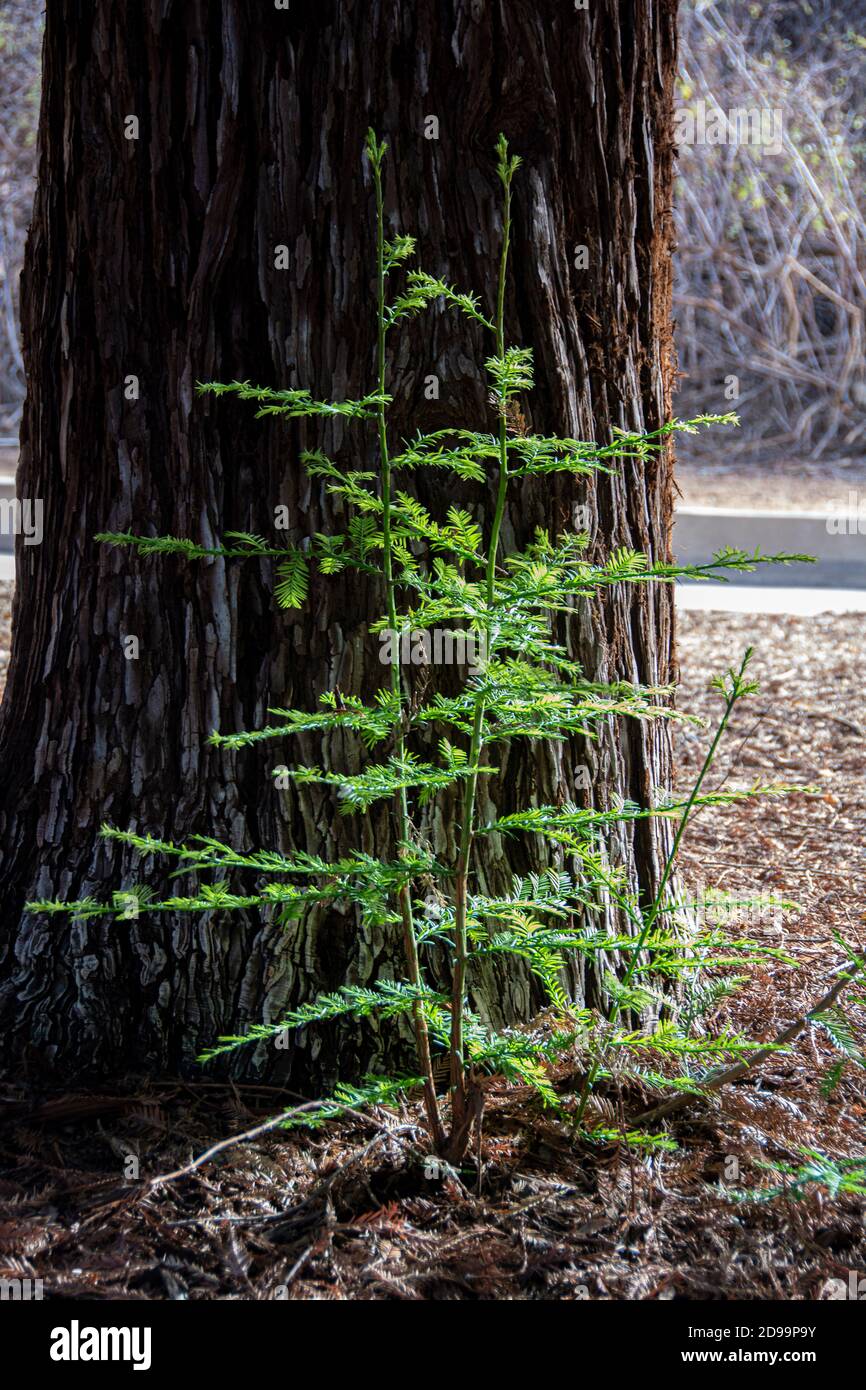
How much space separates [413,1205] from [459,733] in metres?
0.91

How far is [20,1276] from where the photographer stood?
2141 millimetres

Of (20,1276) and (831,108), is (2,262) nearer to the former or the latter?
(831,108)

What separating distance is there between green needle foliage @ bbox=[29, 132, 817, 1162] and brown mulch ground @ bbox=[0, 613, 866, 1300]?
123 mm

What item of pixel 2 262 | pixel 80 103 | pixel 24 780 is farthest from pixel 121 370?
pixel 2 262

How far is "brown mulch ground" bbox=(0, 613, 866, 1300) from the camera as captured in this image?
2137 millimetres

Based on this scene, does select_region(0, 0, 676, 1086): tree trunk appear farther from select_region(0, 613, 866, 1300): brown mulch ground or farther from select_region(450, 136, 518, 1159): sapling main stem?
select_region(450, 136, 518, 1159): sapling main stem

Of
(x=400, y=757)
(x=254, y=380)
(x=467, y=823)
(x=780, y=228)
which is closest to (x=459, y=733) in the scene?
(x=400, y=757)

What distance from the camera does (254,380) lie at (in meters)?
2.54

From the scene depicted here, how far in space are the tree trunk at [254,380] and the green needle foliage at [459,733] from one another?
6 cm

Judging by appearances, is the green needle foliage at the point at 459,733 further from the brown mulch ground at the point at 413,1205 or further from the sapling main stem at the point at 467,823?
the brown mulch ground at the point at 413,1205

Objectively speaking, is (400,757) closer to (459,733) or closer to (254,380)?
(459,733)

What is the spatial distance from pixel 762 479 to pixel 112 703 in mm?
12257

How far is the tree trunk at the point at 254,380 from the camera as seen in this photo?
247 centimetres

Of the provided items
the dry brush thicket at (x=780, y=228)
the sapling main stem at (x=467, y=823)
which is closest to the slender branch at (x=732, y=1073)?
the sapling main stem at (x=467, y=823)
